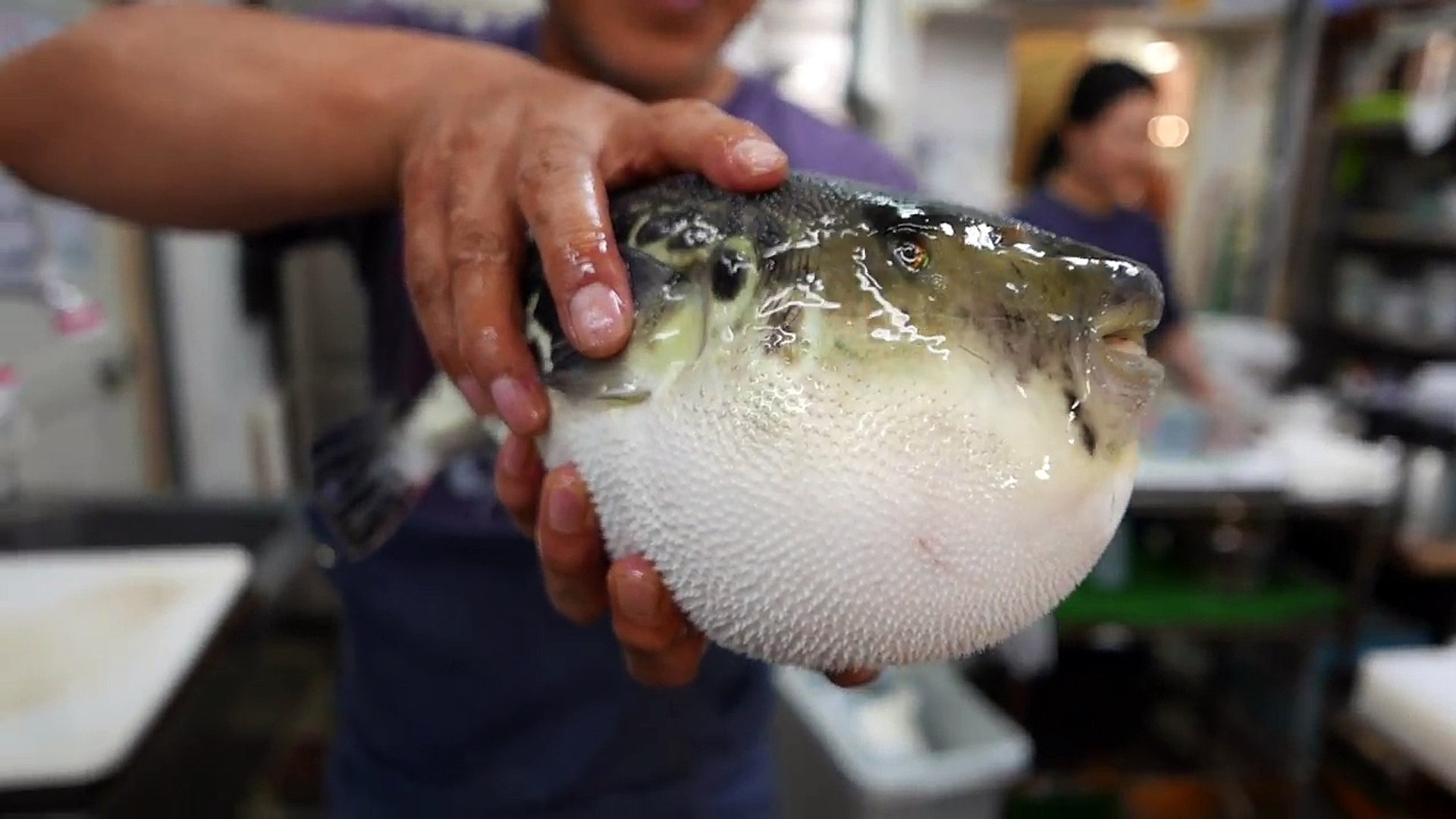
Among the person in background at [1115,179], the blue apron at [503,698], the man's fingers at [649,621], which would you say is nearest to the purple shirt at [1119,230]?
the person in background at [1115,179]

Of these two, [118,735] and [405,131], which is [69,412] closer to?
[118,735]

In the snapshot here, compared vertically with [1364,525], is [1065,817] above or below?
below

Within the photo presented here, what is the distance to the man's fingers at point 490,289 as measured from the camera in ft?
1.55

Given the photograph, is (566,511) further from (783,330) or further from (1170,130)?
(1170,130)

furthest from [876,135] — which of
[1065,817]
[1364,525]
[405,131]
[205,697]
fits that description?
[405,131]

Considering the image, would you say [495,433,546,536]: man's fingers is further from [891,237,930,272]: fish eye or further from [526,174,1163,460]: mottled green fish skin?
[891,237,930,272]: fish eye

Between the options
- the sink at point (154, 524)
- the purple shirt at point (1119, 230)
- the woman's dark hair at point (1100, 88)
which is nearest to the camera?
the sink at point (154, 524)

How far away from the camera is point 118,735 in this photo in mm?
942

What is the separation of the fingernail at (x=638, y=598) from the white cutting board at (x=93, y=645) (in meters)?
0.71

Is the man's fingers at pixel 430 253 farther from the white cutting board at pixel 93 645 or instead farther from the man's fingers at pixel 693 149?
the white cutting board at pixel 93 645

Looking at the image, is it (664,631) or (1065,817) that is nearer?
(664,631)

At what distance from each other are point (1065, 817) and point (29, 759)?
1861mm

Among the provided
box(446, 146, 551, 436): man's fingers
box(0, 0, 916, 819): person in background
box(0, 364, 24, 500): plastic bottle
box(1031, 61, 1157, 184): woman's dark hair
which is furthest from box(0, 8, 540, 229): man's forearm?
box(1031, 61, 1157, 184): woman's dark hair

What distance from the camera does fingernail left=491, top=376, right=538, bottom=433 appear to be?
1.58 feet
